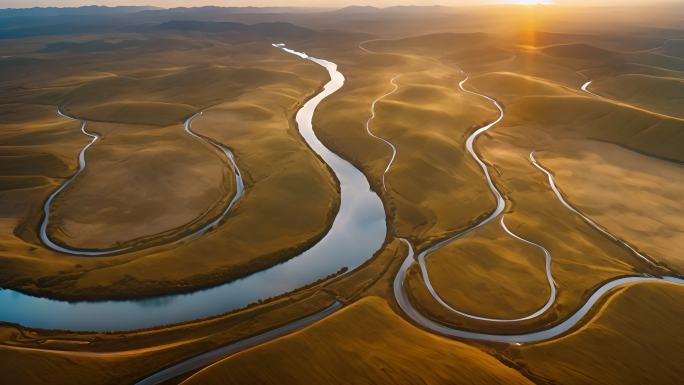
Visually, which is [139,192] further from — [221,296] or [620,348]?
[620,348]

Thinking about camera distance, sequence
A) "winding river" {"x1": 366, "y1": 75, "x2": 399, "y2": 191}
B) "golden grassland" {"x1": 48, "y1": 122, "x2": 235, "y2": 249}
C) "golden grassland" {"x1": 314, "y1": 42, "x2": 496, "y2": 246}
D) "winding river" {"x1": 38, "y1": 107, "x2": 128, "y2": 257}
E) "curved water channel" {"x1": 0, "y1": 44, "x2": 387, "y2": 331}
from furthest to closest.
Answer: "winding river" {"x1": 366, "y1": 75, "x2": 399, "y2": 191}, "golden grassland" {"x1": 314, "y1": 42, "x2": 496, "y2": 246}, "golden grassland" {"x1": 48, "y1": 122, "x2": 235, "y2": 249}, "winding river" {"x1": 38, "y1": 107, "x2": 128, "y2": 257}, "curved water channel" {"x1": 0, "y1": 44, "x2": 387, "y2": 331}

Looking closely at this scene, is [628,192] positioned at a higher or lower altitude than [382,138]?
higher

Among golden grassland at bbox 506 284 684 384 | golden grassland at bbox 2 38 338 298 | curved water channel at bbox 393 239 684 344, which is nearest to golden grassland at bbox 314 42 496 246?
golden grassland at bbox 2 38 338 298

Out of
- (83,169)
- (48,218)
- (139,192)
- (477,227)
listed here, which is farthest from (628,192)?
(83,169)

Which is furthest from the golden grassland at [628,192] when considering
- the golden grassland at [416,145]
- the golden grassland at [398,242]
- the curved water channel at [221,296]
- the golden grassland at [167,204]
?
the golden grassland at [167,204]

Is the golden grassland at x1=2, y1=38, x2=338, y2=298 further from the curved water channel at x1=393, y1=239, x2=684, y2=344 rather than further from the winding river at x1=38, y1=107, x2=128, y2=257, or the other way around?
the curved water channel at x1=393, y1=239, x2=684, y2=344

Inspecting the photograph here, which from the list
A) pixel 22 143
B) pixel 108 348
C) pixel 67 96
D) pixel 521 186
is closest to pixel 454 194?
pixel 521 186

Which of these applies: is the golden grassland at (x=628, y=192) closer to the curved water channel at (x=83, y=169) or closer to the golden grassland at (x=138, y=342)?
the golden grassland at (x=138, y=342)

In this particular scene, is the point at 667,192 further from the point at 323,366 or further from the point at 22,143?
the point at 22,143
